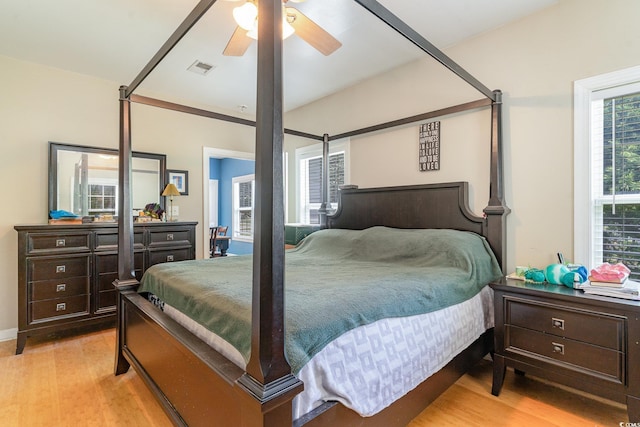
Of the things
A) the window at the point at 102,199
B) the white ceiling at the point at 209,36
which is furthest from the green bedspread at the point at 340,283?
the window at the point at 102,199

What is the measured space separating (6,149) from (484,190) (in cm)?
435

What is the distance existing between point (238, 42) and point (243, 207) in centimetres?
535

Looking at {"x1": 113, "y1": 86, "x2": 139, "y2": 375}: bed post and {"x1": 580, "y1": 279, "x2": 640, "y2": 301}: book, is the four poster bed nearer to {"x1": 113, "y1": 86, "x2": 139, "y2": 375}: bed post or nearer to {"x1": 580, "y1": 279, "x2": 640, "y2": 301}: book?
{"x1": 113, "y1": 86, "x2": 139, "y2": 375}: bed post

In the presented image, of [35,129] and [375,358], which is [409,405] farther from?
[35,129]

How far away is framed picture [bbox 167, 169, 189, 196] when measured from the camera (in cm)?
400

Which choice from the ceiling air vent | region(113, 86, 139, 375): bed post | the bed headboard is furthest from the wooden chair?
region(113, 86, 139, 375): bed post

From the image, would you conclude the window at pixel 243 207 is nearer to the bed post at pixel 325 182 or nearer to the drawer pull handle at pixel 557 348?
the bed post at pixel 325 182

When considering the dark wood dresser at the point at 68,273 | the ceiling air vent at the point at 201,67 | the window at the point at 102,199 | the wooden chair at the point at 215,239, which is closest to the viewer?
the dark wood dresser at the point at 68,273

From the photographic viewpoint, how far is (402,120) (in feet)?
9.68

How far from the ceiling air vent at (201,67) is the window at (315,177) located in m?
1.53

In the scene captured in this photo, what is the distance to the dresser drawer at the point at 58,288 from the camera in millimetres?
2756

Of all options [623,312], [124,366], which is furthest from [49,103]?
[623,312]

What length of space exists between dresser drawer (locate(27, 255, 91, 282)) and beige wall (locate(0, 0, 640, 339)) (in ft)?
1.73

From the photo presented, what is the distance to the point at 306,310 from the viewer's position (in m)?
1.24
